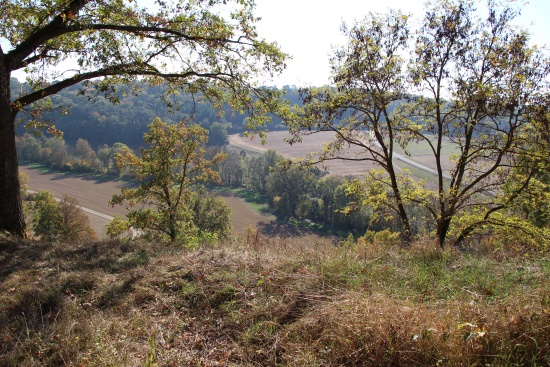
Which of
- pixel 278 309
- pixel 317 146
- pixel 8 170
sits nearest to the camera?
pixel 278 309

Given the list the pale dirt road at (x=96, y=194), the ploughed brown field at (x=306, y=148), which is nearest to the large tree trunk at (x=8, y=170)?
the ploughed brown field at (x=306, y=148)

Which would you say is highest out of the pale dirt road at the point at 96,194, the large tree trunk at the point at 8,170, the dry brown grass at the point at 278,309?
the large tree trunk at the point at 8,170

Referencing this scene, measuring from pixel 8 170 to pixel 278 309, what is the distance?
610 cm

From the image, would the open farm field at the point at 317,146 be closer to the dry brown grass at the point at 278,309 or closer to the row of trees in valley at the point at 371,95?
the row of trees in valley at the point at 371,95

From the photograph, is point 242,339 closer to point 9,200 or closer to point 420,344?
point 420,344

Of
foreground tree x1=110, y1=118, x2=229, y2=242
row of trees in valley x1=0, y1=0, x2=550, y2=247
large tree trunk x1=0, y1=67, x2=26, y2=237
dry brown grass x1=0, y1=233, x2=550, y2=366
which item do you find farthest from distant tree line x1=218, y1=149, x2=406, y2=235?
dry brown grass x1=0, y1=233, x2=550, y2=366

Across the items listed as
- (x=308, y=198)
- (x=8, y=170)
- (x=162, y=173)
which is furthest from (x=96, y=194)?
(x=8, y=170)

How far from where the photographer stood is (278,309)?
3564mm

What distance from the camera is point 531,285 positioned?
11.8 ft

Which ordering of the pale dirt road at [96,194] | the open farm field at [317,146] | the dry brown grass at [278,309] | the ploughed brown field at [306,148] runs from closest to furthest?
the dry brown grass at [278,309], the pale dirt road at [96,194], the open farm field at [317,146], the ploughed brown field at [306,148]

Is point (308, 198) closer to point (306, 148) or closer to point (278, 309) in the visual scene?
point (306, 148)

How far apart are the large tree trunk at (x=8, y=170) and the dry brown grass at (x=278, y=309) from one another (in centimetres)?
189

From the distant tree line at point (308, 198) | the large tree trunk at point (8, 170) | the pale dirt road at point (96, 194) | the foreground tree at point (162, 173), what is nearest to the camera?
the large tree trunk at point (8, 170)

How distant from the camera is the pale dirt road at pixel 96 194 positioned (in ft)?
162
